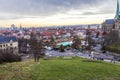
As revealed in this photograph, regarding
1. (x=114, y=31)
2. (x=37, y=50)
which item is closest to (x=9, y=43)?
(x=37, y=50)

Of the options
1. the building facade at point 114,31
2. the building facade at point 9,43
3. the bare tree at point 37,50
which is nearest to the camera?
the bare tree at point 37,50

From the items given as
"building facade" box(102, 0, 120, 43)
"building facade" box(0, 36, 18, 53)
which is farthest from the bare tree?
"building facade" box(102, 0, 120, 43)

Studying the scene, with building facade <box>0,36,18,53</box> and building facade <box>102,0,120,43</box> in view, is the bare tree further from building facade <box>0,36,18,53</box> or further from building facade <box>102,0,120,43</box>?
building facade <box>102,0,120,43</box>

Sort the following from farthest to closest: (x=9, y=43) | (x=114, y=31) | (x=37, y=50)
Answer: (x=114, y=31) → (x=9, y=43) → (x=37, y=50)

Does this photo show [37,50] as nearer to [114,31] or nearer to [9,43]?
[9,43]

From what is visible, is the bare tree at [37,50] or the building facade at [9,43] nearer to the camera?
the bare tree at [37,50]

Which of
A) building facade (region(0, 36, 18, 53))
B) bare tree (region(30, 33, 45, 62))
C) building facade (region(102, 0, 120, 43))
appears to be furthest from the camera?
building facade (region(102, 0, 120, 43))

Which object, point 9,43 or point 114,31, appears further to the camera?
point 114,31

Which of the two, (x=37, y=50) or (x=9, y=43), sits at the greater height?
(x=37, y=50)

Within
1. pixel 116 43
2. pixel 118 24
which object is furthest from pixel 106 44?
pixel 118 24

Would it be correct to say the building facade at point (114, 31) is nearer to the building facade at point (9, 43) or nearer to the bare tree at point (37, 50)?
the bare tree at point (37, 50)

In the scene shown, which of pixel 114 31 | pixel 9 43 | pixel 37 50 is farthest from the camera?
pixel 114 31

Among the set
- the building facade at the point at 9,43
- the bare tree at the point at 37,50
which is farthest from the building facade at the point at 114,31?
the building facade at the point at 9,43

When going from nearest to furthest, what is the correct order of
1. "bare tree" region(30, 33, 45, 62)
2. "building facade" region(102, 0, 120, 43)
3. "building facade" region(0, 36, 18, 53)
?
"bare tree" region(30, 33, 45, 62)
"building facade" region(0, 36, 18, 53)
"building facade" region(102, 0, 120, 43)
